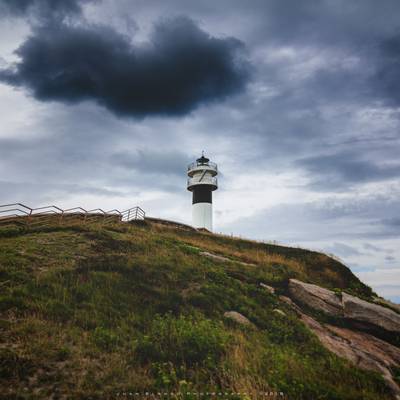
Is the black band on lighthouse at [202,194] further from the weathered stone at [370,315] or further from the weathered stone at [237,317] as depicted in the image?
the weathered stone at [237,317]

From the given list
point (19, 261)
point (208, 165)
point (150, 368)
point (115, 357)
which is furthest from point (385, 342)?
point (208, 165)

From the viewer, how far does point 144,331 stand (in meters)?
8.48

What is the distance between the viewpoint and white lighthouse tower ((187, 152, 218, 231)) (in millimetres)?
39344

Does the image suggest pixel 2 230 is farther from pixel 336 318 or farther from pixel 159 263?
pixel 336 318

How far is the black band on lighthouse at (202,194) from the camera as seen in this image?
40.0 m

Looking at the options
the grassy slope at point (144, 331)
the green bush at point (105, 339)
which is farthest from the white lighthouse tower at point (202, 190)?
the green bush at point (105, 339)

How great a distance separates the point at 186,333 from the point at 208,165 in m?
33.5

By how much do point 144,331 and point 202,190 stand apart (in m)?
32.3

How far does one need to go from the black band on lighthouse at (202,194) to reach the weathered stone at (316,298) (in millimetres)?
26093

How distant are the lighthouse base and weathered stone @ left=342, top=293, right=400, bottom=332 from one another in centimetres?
2628

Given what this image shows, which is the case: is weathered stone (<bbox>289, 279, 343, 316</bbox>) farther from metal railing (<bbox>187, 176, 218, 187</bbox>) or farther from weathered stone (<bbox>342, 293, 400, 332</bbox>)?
metal railing (<bbox>187, 176, 218, 187</bbox>)

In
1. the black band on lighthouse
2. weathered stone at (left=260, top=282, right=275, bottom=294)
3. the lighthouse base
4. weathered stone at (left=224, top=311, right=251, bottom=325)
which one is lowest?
weathered stone at (left=224, top=311, right=251, bottom=325)

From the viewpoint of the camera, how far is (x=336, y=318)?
1226 cm

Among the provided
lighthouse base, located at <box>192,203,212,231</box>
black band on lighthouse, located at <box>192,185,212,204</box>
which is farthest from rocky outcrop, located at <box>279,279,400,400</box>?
black band on lighthouse, located at <box>192,185,212,204</box>
